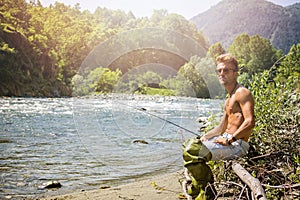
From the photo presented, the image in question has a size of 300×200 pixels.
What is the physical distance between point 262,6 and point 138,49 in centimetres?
9022

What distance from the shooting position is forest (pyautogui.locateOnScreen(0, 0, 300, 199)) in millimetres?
4707

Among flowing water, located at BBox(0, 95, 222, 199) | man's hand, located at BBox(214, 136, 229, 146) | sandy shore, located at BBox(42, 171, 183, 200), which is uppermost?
man's hand, located at BBox(214, 136, 229, 146)

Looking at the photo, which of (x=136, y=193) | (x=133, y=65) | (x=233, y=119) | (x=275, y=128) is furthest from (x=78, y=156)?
(x=133, y=65)

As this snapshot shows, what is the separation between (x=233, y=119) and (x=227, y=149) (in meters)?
0.33

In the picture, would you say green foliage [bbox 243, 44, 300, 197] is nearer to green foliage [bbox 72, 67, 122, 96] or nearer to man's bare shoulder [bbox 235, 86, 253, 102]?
man's bare shoulder [bbox 235, 86, 253, 102]

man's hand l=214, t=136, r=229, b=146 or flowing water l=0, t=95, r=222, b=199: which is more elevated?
man's hand l=214, t=136, r=229, b=146

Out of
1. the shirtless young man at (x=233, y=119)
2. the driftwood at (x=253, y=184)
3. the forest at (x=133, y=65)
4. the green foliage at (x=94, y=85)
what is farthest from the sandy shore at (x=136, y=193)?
the green foliage at (x=94, y=85)

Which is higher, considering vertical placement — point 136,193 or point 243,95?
point 243,95

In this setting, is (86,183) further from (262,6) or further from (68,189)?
(262,6)

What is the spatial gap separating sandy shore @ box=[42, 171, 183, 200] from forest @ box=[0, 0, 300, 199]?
1471mm

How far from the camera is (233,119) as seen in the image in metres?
3.50

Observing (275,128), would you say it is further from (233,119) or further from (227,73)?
(227,73)

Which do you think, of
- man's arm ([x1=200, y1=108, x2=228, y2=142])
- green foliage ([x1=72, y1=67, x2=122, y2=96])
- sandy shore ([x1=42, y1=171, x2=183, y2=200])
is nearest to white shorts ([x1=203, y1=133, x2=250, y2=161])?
man's arm ([x1=200, y1=108, x2=228, y2=142])

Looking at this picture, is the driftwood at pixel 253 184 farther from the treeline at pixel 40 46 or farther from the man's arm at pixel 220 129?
the treeline at pixel 40 46
